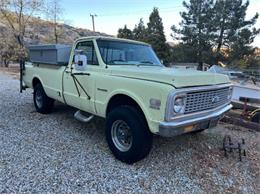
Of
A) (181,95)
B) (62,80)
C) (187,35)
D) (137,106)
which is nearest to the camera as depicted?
(181,95)

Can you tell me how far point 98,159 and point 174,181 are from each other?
124cm

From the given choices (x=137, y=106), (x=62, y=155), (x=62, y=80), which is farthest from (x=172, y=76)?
(x=62, y=80)

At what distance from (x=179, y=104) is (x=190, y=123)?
353mm

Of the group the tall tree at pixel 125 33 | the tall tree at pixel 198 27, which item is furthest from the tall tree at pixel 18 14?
the tall tree at pixel 198 27

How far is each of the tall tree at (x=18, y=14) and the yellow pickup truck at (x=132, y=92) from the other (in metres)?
21.4

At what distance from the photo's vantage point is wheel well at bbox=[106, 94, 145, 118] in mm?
3575

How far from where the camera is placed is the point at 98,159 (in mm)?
3684

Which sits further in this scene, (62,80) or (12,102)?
(12,102)

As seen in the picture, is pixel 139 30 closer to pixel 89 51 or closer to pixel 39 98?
pixel 39 98

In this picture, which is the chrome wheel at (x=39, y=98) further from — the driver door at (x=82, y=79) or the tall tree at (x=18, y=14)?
the tall tree at (x=18, y=14)

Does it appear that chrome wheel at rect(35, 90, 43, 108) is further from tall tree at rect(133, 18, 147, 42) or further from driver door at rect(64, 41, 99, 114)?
tall tree at rect(133, 18, 147, 42)

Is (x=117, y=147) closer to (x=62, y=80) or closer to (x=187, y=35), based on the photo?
(x=62, y=80)

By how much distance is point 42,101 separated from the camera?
20.2ft

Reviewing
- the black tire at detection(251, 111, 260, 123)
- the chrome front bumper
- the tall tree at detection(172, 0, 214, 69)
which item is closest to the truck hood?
the chrome front bumper
